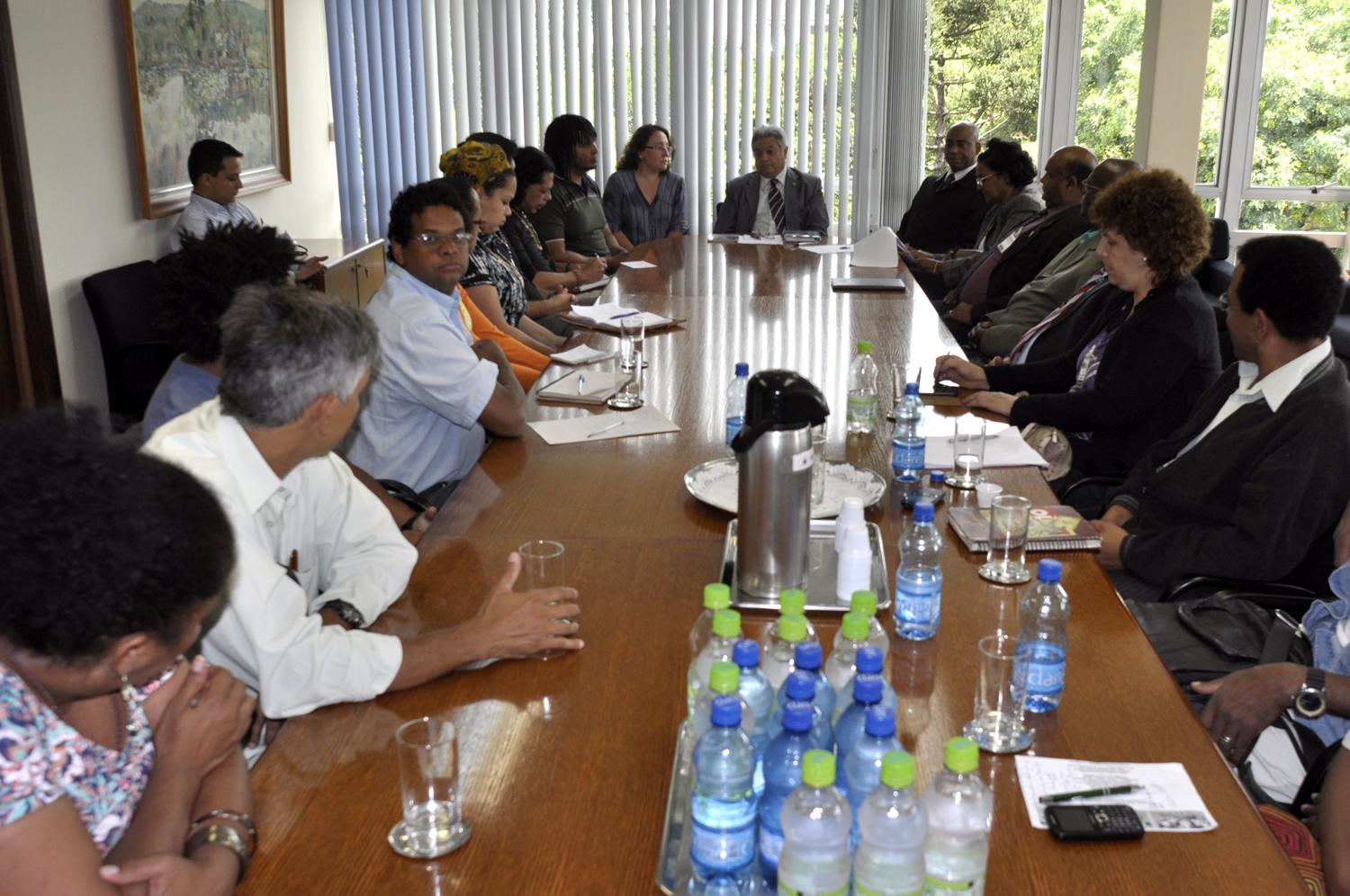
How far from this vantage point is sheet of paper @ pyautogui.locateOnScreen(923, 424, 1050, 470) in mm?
2162

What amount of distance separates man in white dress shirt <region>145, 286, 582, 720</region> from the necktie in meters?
4.95

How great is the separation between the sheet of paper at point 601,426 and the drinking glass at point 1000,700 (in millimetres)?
1265

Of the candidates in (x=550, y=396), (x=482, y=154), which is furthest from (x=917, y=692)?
(x=482, y=154)

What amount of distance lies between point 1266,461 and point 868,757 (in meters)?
1.40

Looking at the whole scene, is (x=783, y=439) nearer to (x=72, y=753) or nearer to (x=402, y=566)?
(x=402, y=566)

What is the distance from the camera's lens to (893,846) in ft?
2.84

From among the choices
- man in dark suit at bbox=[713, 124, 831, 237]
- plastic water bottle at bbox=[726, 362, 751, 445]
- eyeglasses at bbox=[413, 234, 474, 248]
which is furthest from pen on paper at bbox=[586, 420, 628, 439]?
man in dark suit at bbox=[713, 124, 831, 237]

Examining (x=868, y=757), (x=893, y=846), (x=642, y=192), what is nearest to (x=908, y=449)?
(x=868, y=757)

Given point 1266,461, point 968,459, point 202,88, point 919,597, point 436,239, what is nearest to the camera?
point 919,597

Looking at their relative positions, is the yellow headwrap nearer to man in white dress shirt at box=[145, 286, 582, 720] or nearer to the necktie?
man in white dress shirt at box=[145, 286, 582, 720]

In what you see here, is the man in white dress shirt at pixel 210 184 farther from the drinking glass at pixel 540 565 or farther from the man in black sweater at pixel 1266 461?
the man in black sweater at pixel 1266 461

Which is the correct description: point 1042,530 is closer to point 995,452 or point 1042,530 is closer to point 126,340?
point 995,452

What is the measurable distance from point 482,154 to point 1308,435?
2899 mm

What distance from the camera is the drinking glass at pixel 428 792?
107cm
